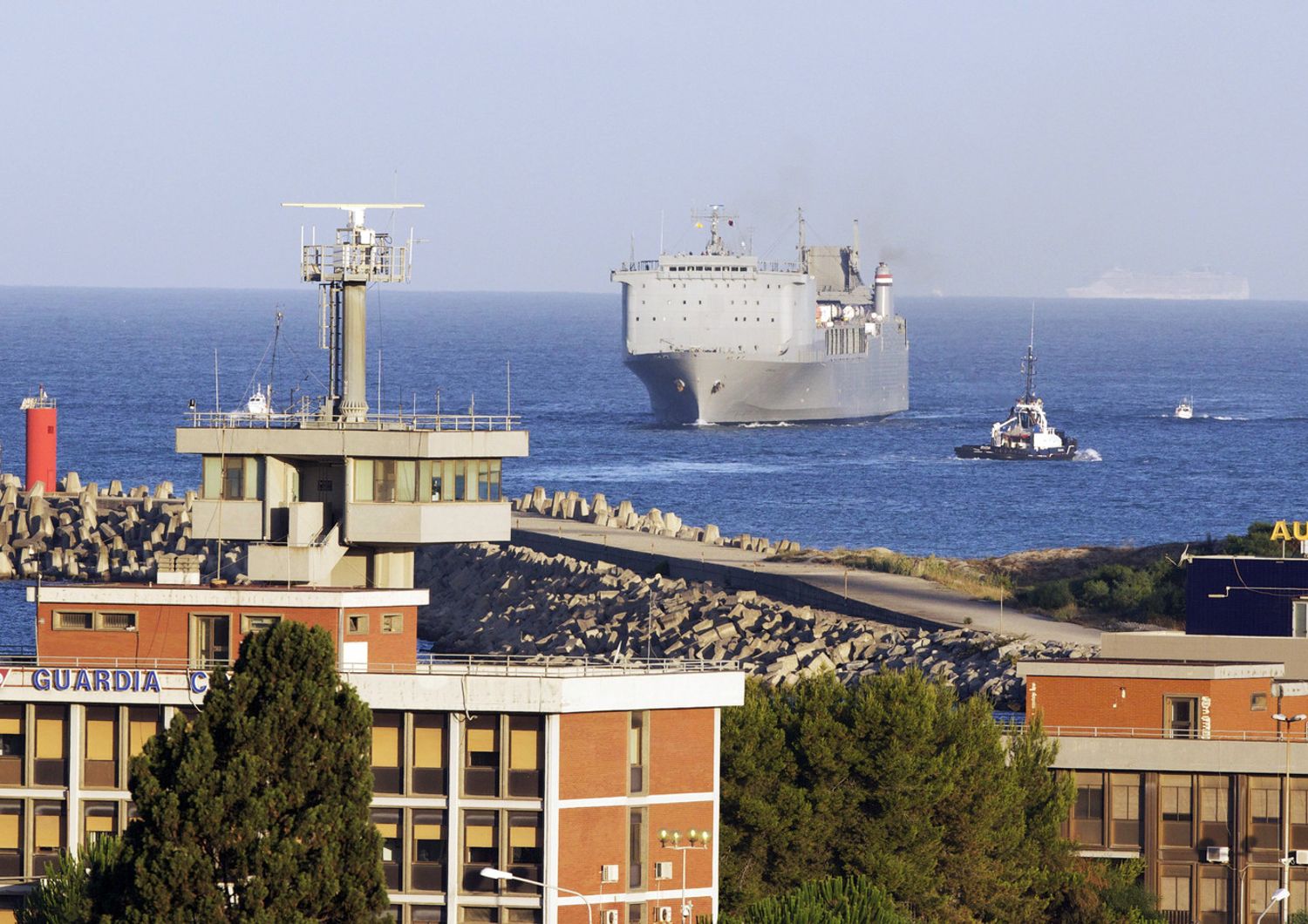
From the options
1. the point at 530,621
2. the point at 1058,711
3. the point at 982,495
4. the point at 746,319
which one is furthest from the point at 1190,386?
the point at 1058,711

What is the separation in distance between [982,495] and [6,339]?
114873 millimetres

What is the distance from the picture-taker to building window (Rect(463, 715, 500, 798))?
79.8ft

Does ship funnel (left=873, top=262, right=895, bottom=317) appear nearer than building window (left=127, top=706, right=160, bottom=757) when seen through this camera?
No

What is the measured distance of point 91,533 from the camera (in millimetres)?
64125

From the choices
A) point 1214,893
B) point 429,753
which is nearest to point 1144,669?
point 1214,893

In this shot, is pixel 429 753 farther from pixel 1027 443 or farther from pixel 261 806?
pixel 1027 443

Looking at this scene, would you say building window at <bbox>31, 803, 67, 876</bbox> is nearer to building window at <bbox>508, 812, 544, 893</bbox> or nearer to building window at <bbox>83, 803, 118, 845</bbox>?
building window at <bbox>83, 803, 118, 845</bbox>

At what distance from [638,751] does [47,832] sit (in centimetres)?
546

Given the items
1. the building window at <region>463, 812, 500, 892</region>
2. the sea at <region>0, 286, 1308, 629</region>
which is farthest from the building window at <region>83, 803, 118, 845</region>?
the sea at <region>0, 286, 1308, 629</region>

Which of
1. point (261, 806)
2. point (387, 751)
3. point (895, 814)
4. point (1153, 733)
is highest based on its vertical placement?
point (261, 806)

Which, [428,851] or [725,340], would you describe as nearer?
[428,851]

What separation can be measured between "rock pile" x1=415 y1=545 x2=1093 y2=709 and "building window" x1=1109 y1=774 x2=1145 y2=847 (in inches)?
263

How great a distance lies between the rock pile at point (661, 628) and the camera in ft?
136

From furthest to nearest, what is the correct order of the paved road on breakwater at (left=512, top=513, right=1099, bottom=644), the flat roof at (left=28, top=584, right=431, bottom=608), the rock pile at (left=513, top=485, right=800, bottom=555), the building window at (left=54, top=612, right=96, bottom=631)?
the rock pile at (left=513, top=485, right=800, bottom=555) → the paved road on breakwater at (left=512, top=513, right=1099, bottom=644) → the building window at (left=54, top=612, right=96, bottom=631) → the flat roof at (left=28, top=584, right=431, bottom=608)
